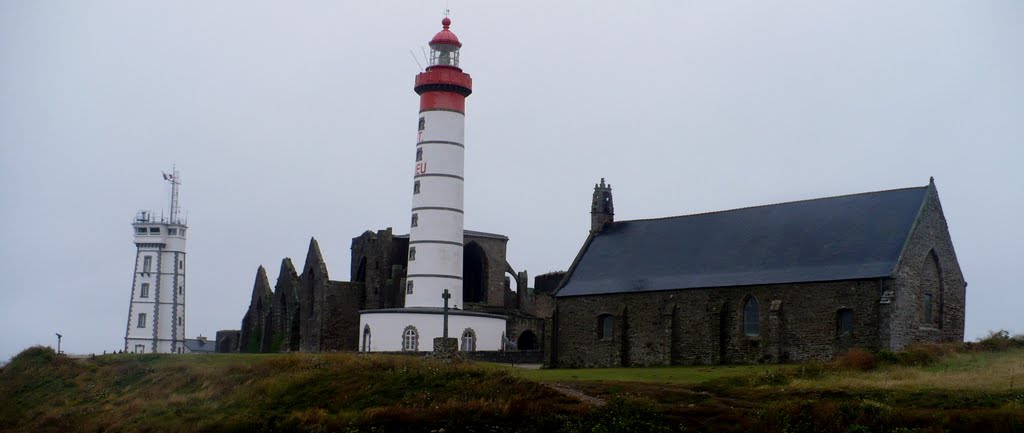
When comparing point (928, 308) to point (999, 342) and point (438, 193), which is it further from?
point (438, 193)

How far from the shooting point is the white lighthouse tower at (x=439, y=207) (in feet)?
189

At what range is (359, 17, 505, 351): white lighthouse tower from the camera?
5753 centimetres

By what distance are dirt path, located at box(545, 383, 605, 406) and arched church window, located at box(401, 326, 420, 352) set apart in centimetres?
2352

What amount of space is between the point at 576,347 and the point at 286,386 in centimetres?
1765

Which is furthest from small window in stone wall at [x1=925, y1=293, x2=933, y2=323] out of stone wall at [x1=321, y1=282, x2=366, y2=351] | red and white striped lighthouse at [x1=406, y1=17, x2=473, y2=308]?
stone wall at [x1=321, y1=282, x2=366, y2=351]

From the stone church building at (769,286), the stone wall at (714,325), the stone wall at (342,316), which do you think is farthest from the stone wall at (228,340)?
the stone wall at (714,325)

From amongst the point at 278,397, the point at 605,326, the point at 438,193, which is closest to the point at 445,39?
the point at 438,193

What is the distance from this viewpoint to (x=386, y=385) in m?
33.3

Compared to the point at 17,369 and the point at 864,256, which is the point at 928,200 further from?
the point at 17,369

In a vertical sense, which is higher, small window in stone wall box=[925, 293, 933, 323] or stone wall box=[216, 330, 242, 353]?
small window in stone wall box=[925, 293, 933, 323]

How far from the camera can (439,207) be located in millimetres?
57844

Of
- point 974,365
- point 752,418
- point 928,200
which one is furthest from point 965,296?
point 752,418

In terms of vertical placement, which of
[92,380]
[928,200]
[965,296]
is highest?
[928,200]

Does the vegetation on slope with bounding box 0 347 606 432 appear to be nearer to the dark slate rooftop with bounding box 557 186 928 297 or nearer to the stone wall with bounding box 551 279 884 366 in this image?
the stone wall with bounding box 551 279 884 366
